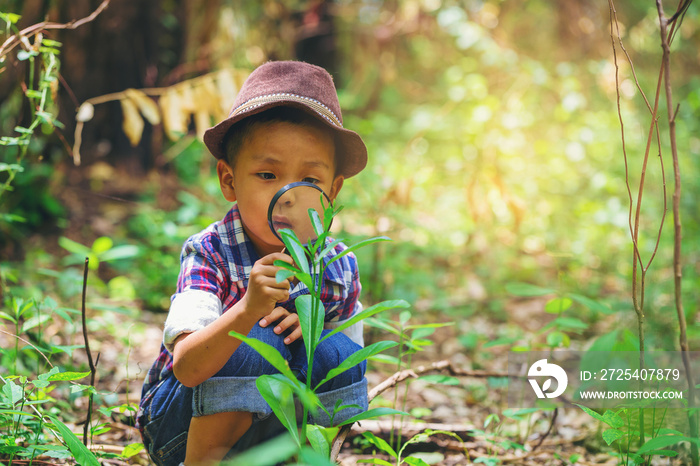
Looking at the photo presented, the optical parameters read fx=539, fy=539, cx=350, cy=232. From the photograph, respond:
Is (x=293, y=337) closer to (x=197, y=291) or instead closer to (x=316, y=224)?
(x=197, y=291)

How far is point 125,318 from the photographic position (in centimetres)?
283

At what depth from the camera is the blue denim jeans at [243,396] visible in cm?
124

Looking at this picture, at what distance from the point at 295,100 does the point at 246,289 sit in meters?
0.48

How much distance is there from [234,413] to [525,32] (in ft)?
19.2

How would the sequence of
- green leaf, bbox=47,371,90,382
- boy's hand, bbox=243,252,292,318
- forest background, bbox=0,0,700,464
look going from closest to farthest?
boy's hand, bbox=243,252,292,318, green leaf, bbox=47,371,90,382, forest background, bbox=0,0,700,464

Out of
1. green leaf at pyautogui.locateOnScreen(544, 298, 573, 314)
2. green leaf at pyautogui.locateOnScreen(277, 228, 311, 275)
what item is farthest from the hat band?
green leaf at pyautogui.locateOnScreen(544, 298, 573, 314)

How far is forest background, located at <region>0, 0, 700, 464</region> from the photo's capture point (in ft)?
7.02

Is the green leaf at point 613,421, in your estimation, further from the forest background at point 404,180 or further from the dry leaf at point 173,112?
the dry leaf at point 173,112

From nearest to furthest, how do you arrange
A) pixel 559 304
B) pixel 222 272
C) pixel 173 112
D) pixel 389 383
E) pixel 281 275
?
1. pixel 281 275
2. pixel 222 272
3. pixel 389 383
4. pixel 559 304
5. pixel 173 112

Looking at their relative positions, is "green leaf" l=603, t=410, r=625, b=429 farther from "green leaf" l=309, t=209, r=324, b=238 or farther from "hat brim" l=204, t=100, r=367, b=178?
"hat brim" l=204, t=100, r=367, b=178

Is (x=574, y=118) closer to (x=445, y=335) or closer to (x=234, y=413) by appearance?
(x=445, y=335)

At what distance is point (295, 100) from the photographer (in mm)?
1349

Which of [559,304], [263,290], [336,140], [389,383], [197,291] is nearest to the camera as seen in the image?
[263,290]

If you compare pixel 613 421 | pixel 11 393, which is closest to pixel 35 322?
pixel 11 393
